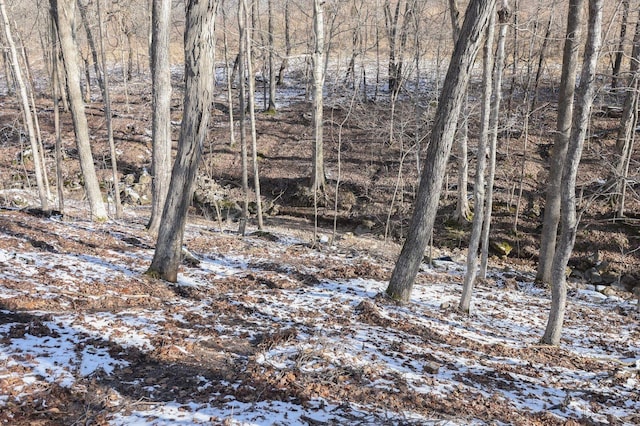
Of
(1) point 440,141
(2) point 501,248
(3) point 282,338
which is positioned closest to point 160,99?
(1) point 440,141

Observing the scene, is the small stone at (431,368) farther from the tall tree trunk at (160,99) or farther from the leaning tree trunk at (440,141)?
→ the tall tree trunk at (160,99)

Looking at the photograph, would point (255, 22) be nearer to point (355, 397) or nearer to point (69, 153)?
point (69, 153)

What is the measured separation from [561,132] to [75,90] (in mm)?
12084

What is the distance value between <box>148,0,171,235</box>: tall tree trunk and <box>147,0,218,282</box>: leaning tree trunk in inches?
153

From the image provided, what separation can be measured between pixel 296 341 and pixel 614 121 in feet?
78.7

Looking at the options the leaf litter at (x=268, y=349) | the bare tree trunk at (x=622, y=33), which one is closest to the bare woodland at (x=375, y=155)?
the bare tree trunk at (x=622, y=33)

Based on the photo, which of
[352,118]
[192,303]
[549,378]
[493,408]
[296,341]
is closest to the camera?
[493,408]

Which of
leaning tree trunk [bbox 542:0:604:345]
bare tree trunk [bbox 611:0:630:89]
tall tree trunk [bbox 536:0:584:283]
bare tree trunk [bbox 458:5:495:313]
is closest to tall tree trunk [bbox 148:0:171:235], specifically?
bare tree trunk [bbox 458:5:495:313]

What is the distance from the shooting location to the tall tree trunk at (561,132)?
992 cm

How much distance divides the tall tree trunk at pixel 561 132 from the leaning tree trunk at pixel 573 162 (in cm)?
424

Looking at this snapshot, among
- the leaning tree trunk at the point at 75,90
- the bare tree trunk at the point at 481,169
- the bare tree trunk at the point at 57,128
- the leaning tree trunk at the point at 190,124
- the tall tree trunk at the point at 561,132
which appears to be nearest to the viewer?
the leaning tree trunk at the point at 190,124

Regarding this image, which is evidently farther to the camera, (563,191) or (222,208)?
(222,208)

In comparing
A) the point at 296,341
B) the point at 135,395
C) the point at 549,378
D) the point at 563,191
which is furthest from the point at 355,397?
the point at 563,191

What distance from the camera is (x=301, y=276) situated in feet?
28.8
